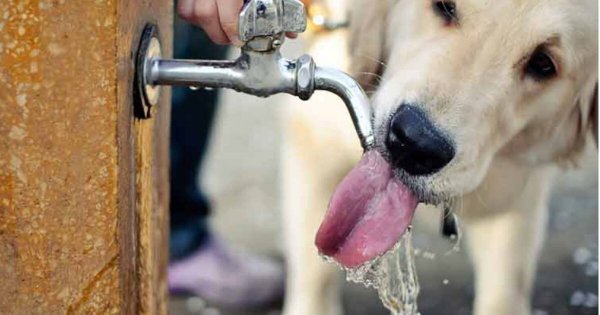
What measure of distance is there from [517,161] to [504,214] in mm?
227

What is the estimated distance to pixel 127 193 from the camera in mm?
1337

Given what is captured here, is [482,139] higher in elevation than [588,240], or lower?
higher

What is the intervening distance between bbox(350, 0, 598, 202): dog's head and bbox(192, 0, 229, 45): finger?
36 cm

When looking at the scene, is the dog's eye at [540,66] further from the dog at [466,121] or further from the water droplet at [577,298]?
the water droplet at [577,298]

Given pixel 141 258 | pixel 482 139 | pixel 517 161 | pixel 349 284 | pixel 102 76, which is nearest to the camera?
pixel 102 76

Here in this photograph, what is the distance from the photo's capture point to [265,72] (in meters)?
1.31

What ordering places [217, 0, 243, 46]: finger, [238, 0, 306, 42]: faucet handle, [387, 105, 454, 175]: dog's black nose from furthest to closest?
[387, 105, 454, 175]: dog's black nose, [217, 0, 243, 46]: finger, [238, 0, 306, 42]: faucet handle

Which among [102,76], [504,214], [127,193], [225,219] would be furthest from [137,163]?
[225,219]

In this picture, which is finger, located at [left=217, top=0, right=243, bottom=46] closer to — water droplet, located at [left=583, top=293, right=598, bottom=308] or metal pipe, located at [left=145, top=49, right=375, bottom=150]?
metal pipe, located at [left=145, top=49, right=375, bottom=150]

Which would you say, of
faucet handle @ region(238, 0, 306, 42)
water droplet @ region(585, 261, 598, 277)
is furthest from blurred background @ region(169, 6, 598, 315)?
faucet handle @ region(238, 0, 306, 42)

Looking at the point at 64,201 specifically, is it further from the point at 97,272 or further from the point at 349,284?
the point at 349,284


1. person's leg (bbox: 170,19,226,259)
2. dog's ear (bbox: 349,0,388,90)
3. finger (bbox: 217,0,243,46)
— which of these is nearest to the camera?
finger (bbox: 217,0,243,46)

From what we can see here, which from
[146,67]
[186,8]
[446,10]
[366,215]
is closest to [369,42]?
[446,10]

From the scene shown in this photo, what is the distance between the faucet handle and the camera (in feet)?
4.09
